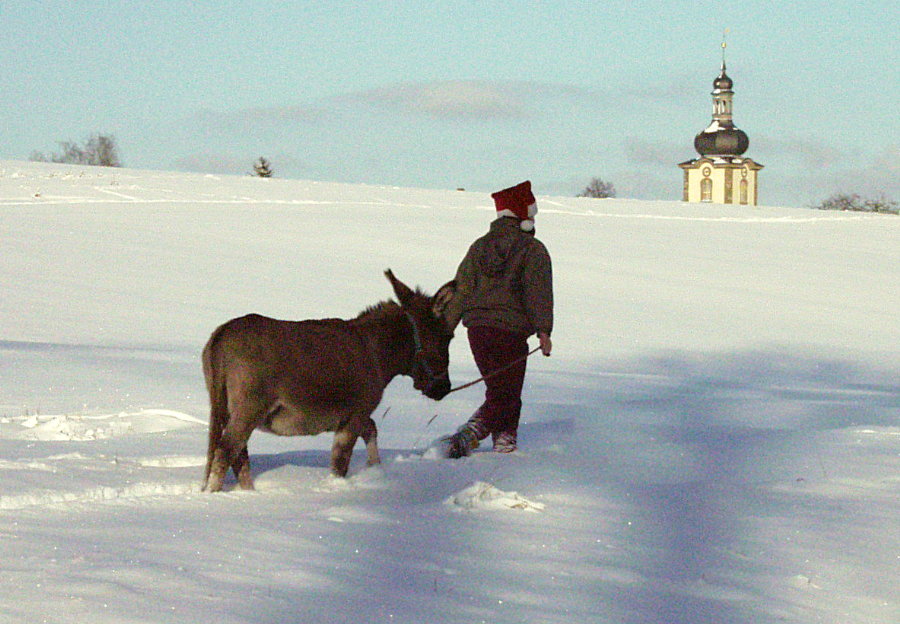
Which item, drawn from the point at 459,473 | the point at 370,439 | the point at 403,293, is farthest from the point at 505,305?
the point at 370,439

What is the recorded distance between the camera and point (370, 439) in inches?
273

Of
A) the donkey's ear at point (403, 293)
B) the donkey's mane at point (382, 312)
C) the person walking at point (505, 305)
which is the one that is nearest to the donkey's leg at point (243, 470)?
the donkey's mane at point (382, 312)

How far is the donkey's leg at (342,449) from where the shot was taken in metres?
6.59

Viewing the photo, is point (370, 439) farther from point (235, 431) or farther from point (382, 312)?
point (235, 431)

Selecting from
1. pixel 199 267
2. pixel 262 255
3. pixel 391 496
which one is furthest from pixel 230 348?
pixel 262 255

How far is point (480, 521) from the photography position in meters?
5.75

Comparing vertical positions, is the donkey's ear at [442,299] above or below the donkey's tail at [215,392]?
above

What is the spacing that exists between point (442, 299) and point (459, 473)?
1053 mm

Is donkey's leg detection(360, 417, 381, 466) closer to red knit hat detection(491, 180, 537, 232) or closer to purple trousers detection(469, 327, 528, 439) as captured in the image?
purple trousers detection(469, 327, 528, 439)

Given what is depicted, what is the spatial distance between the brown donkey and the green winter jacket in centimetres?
110

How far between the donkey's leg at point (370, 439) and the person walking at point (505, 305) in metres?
1.28

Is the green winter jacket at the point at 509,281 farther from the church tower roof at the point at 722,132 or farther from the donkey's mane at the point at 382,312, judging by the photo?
the church tower roof at the point at 722,132

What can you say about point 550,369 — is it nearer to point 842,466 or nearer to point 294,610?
point 842,466

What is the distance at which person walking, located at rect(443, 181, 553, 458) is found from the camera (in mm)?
8258
